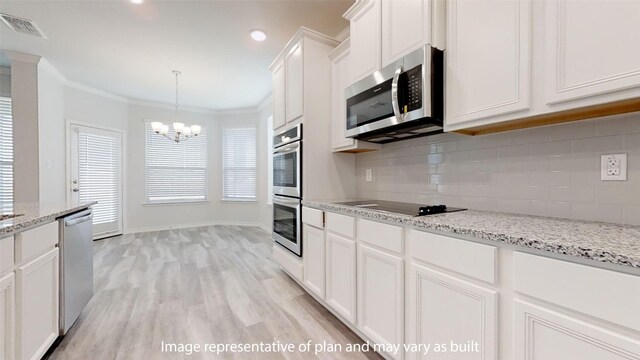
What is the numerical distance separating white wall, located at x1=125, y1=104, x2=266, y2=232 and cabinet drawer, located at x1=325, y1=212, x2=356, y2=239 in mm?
3840

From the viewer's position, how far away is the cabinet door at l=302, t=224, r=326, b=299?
215cm

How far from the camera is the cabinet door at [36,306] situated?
52.6 inches

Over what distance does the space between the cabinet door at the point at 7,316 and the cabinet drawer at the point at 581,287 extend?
2260 millimetres

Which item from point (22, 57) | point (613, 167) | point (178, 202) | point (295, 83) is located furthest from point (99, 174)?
point (613, 167)

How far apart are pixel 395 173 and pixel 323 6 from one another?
175cm

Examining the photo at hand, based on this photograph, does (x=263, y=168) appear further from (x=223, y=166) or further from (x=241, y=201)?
(x=223, y=166)

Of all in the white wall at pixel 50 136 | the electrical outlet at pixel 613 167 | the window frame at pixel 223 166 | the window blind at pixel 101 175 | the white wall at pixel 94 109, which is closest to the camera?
the electrical outlet at pixel 613 167

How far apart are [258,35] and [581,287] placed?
3325mm

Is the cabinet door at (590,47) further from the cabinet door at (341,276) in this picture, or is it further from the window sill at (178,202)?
the window sill at (178,202)

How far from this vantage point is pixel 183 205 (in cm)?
579

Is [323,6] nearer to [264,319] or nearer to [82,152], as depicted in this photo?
[264,319]

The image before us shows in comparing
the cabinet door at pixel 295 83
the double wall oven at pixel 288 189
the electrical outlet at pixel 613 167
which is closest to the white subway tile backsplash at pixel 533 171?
the electrical outlet at pixel 613 167

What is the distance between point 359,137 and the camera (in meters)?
2.12

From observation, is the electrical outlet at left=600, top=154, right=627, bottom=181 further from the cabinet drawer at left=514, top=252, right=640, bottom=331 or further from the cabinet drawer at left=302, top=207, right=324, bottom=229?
the cabinet drawer at left=302, top=207, right=324, bottom=229
